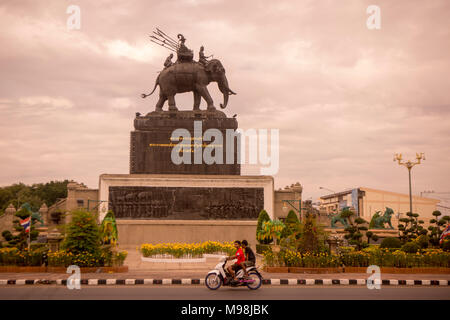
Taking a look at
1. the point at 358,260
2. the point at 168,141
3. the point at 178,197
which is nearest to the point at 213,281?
the point at 358,260

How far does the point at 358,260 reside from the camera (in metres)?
19.3

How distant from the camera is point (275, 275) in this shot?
58.7 feet

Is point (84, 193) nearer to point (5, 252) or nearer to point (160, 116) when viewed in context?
point (160, 116)

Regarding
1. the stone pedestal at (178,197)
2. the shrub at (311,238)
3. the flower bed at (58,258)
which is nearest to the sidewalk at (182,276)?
the flower bed at (58,258)

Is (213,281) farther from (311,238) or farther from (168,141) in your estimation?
(168,141)

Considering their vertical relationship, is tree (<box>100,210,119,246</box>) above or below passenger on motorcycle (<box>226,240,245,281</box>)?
above

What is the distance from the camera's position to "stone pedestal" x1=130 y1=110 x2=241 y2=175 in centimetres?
3425

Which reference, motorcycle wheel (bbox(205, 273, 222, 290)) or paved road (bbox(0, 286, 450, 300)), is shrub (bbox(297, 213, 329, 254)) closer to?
paved road (bbox(0, 286, 450, 300))

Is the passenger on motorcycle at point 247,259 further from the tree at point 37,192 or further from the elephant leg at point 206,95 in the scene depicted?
the tree at point 37,192

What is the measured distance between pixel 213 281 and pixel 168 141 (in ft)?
68.7

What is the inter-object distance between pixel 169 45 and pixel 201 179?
35.6 ft

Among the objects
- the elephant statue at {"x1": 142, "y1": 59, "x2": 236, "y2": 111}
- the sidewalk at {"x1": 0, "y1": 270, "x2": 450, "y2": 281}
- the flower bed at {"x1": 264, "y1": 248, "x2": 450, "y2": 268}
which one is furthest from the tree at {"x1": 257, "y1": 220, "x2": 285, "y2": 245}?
the elephant statue at {"x1": 142, "y1": 59, "x2": 236, "y2": 111}

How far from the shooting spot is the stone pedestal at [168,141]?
34.2 m

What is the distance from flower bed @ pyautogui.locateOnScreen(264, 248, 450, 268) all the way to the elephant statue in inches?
735
